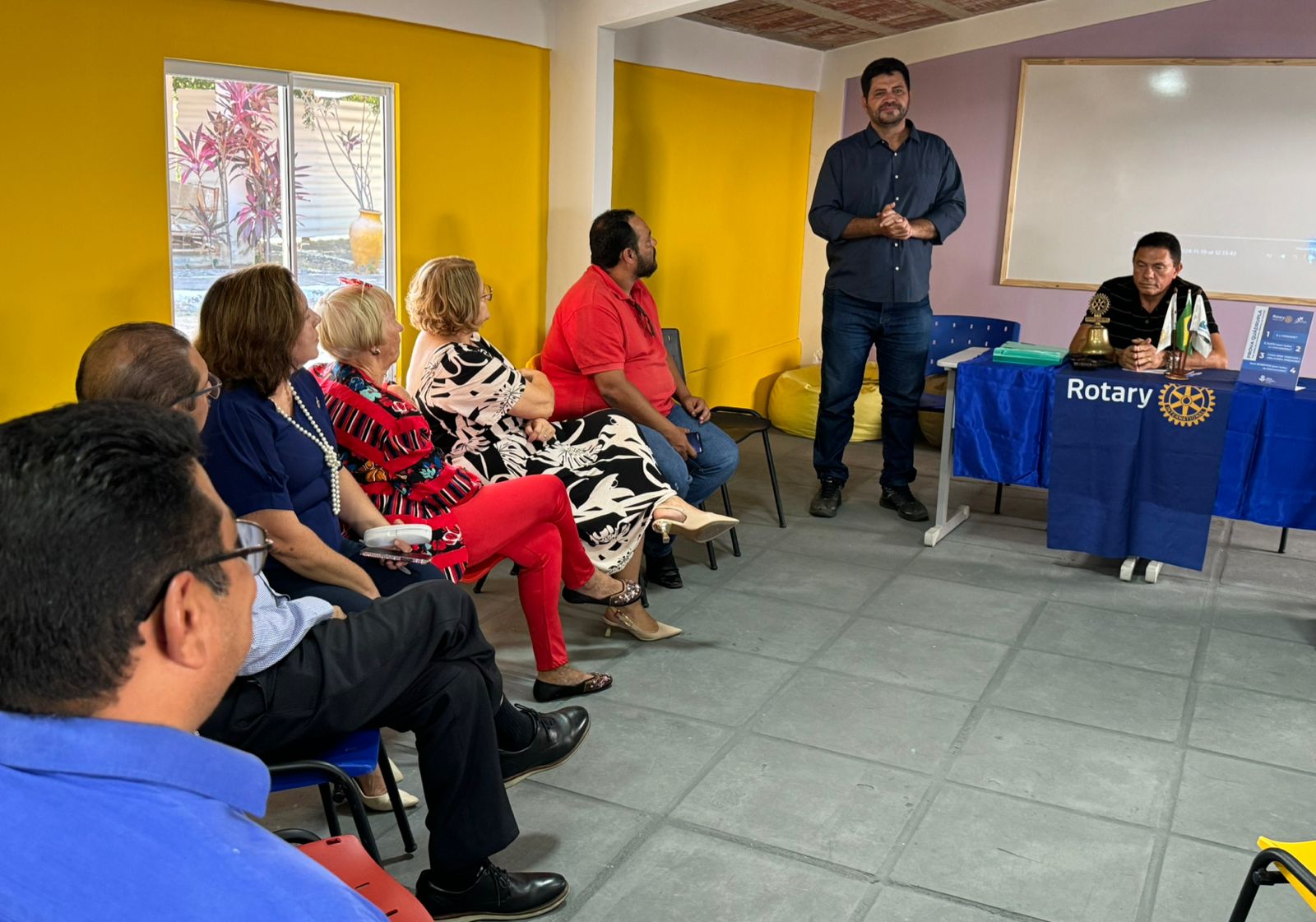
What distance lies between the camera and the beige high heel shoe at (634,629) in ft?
12.0

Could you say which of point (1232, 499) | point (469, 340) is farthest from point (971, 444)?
point (469, 340)

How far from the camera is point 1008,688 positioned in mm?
3412

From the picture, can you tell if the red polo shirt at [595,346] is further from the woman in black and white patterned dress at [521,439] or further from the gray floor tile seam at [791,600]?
the gray floor tile seam at [791,600]

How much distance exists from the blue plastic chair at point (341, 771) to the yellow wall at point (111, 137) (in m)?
1.69

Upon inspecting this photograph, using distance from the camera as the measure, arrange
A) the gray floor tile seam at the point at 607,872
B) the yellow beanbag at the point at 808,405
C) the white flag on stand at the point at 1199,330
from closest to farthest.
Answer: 1. the gray floor tile seam at the point at 607,872
2. the white flag on stand at the point at 1199,330
3. the yellow beanbag at the point at 808,405

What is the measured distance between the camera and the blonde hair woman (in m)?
2.94

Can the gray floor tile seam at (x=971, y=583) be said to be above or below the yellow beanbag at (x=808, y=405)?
below

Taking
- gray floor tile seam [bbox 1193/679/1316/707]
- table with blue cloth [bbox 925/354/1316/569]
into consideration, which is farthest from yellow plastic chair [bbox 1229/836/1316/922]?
table with blue cloth [bbox 925/354/1316/569]

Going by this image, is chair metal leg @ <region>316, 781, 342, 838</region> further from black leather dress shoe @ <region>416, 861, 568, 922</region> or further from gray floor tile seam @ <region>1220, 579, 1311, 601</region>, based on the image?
gray floor tile seam @ <region>1220, 579, 1311, 601</region>

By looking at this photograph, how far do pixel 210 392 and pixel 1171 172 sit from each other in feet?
18.9

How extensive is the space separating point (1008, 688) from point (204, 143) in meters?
2.96

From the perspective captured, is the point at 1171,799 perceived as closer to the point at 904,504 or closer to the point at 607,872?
the point at 607,872

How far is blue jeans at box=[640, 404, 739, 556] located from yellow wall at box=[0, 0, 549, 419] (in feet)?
3.87

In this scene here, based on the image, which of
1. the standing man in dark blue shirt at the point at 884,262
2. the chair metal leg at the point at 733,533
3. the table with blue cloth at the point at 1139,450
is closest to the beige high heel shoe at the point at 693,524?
the chair metal leg at the point at 733,533
